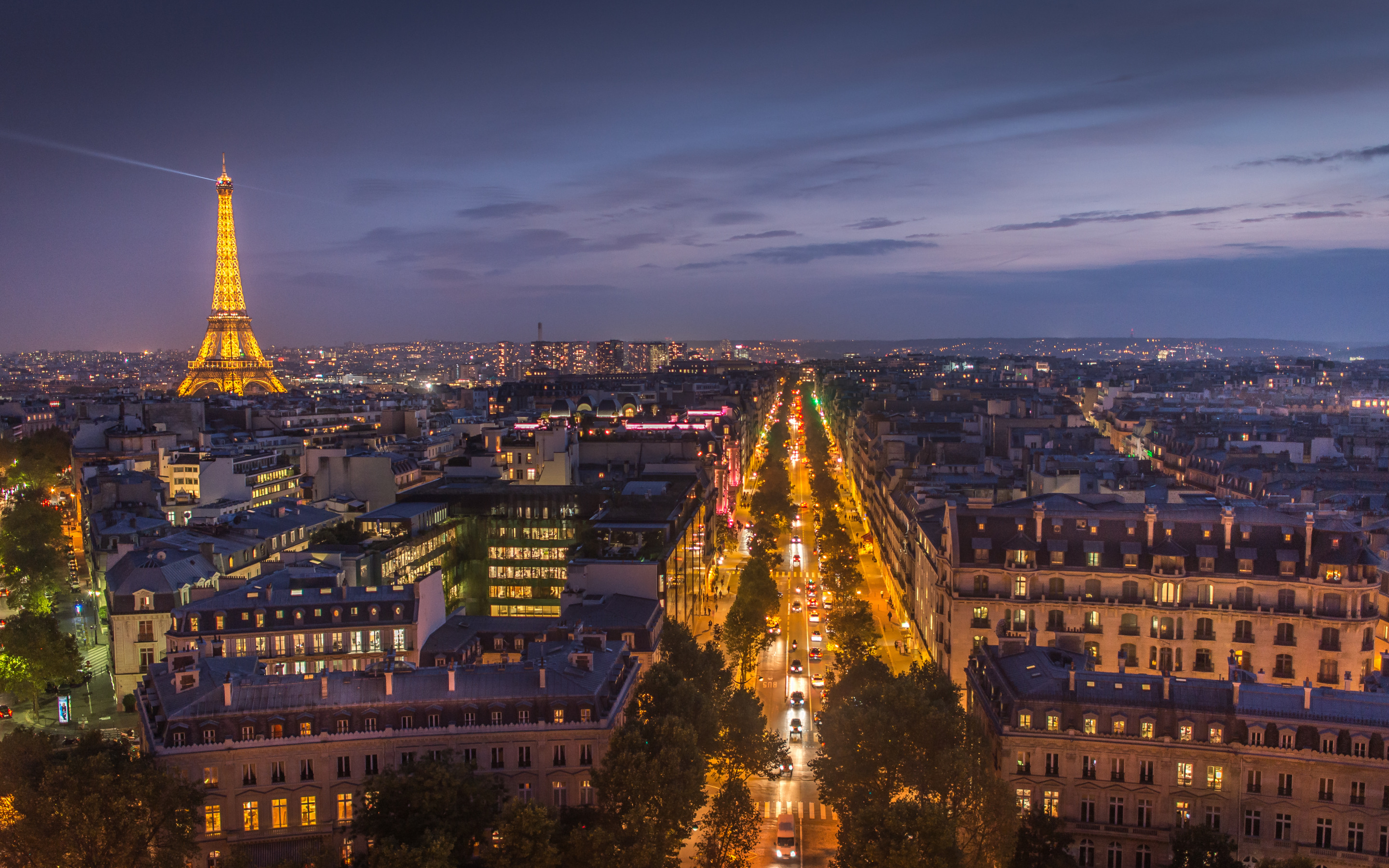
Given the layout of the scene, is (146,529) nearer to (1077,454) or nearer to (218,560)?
(218,560)

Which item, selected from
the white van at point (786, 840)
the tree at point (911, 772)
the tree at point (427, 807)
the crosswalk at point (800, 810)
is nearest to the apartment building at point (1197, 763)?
the tree at point (911, 772)

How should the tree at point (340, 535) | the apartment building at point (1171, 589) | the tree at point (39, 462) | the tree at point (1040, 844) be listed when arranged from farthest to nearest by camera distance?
the tree at point (39, 462) → the tree at point (340, 535) → the apartment building at point (1171, 589) → the tree at point (1040, 844)

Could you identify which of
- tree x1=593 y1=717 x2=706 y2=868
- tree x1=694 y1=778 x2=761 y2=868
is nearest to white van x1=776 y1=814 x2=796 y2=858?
tree x1=694 y1=778 x2=761 y2=868

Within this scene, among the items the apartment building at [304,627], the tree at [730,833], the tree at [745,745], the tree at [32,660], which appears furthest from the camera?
Result: the tree at [32,660]

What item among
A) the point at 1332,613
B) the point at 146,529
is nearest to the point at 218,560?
the point at 146,529

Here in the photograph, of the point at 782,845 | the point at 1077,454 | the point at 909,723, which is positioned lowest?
the point at 782,845

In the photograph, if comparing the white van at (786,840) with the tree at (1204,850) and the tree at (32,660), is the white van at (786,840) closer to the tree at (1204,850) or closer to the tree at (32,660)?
the tree at (1204,850)
